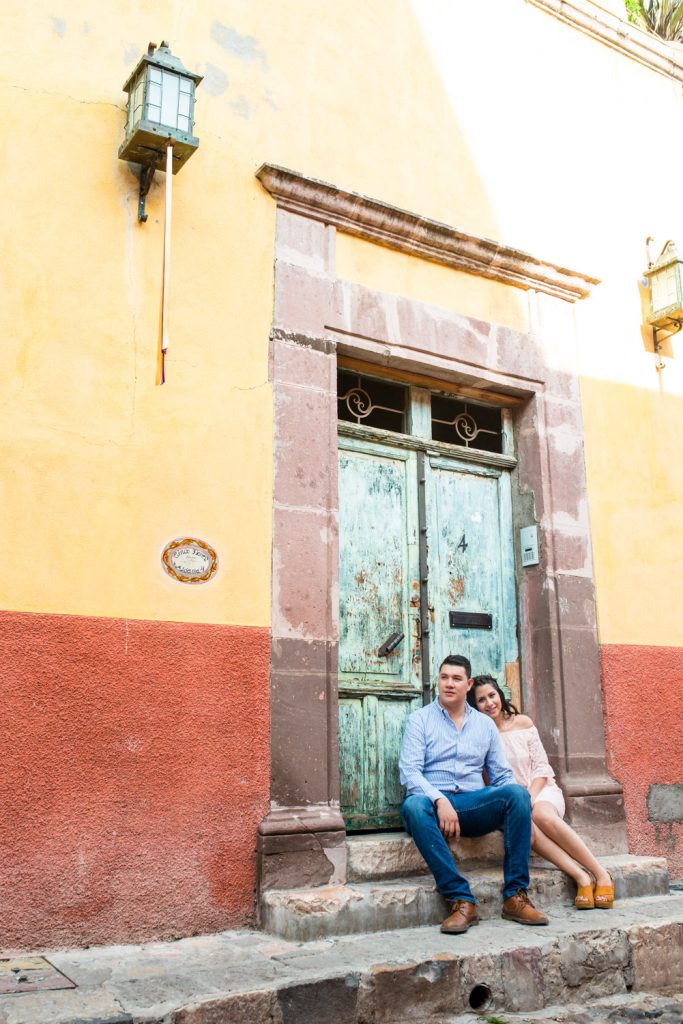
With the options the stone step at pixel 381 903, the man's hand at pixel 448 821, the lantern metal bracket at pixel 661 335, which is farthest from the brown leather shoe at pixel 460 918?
the lantern metal bracket at pixel 661 335

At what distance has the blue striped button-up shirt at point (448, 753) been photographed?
4684 mm

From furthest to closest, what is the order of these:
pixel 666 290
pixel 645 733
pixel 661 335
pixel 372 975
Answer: pixel 661 335 < pixel 666 290 < pixel 645 733 < pixel 372 975

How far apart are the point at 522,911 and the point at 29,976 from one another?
7.03 feet

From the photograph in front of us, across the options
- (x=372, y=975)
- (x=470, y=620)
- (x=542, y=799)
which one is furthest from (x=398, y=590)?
(x=372, y=975)

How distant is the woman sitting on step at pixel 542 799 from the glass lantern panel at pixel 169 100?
3273 millimetres

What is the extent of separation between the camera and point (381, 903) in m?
4.20

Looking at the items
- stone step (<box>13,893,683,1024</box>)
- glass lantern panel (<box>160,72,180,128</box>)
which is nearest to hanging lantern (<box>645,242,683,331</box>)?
glass lantern panel (<box>160,72,180,128</box>)

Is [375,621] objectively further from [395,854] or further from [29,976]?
[29,976]

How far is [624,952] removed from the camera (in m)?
4.21

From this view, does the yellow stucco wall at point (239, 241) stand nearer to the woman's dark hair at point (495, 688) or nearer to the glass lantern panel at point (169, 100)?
the glass lantern panel at point (169, 100)

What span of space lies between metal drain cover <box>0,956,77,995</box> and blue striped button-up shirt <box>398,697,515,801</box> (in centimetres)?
181

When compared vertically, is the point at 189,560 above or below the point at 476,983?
above

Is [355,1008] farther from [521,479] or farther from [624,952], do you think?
[521,479]

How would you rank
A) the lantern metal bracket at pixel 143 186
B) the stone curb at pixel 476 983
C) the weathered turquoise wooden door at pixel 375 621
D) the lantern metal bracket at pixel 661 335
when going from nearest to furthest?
the stone curb at pixel 476 983 < the lantern metal bracket at pixel 143 186 < the weathered turquoise wooden door at pixel 375 621 < the lantern metal bracket at pixel 661 335
